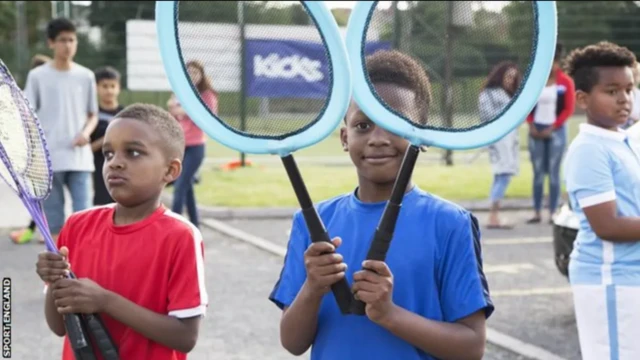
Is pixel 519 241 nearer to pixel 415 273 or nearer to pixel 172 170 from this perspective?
pixel 172 170

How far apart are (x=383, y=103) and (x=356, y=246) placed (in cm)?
43

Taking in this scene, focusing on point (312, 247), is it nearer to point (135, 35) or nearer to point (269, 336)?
point (269, 336)

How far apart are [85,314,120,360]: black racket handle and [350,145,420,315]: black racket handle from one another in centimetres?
79

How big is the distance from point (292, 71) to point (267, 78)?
0.19 m

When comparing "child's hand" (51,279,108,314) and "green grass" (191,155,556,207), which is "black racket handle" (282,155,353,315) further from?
"green grass" (191,155,556,207)

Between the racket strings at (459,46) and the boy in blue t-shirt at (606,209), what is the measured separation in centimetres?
129

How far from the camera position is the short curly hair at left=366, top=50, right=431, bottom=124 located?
7.30 ft

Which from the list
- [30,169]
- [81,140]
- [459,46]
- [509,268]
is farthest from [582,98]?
[81,140]

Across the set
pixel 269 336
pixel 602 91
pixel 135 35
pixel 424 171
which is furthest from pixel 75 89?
pixel 424 171

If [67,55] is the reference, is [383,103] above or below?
above

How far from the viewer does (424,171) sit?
52.7 feet

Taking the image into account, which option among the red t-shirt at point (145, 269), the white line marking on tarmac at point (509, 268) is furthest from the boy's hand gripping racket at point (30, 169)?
the white line marking on tarmac at point (509, 268)

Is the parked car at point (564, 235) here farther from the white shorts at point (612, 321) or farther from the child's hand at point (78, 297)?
the child's hand at point (78, 297)

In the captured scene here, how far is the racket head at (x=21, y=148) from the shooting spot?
2727mm
